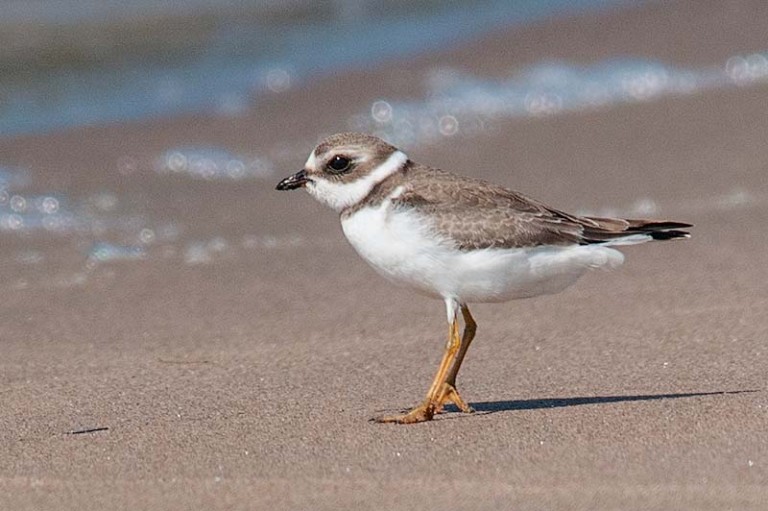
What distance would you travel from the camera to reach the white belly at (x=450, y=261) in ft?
18.6

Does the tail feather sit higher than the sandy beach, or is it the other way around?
the tail feather

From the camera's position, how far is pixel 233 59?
1470 centimetres

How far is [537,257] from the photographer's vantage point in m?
5.80

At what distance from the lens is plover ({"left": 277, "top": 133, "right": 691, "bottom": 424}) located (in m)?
5.69

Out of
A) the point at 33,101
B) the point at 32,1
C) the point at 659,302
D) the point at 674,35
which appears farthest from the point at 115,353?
the point at 32,1

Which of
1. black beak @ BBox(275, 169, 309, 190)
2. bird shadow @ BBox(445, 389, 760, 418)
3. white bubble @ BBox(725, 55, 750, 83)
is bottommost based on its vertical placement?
white bubble @ BBox(725, 55, 750, 83)

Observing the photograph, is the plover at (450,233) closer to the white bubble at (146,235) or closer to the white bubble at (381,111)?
the white bubble at (146,235)

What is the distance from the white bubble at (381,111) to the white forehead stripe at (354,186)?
246 inches

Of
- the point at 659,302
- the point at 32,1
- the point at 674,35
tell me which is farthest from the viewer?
the point at 32,1

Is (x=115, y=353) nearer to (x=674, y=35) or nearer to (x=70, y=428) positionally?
(x=70, y=428)

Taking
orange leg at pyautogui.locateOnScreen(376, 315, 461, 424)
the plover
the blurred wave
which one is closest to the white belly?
the plover

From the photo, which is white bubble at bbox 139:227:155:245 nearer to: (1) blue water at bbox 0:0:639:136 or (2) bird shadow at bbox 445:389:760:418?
(1) blue water at bbox 0:0:639:136

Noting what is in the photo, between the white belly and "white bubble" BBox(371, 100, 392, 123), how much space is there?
21.1 ft

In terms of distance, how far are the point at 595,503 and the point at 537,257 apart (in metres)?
1.39
